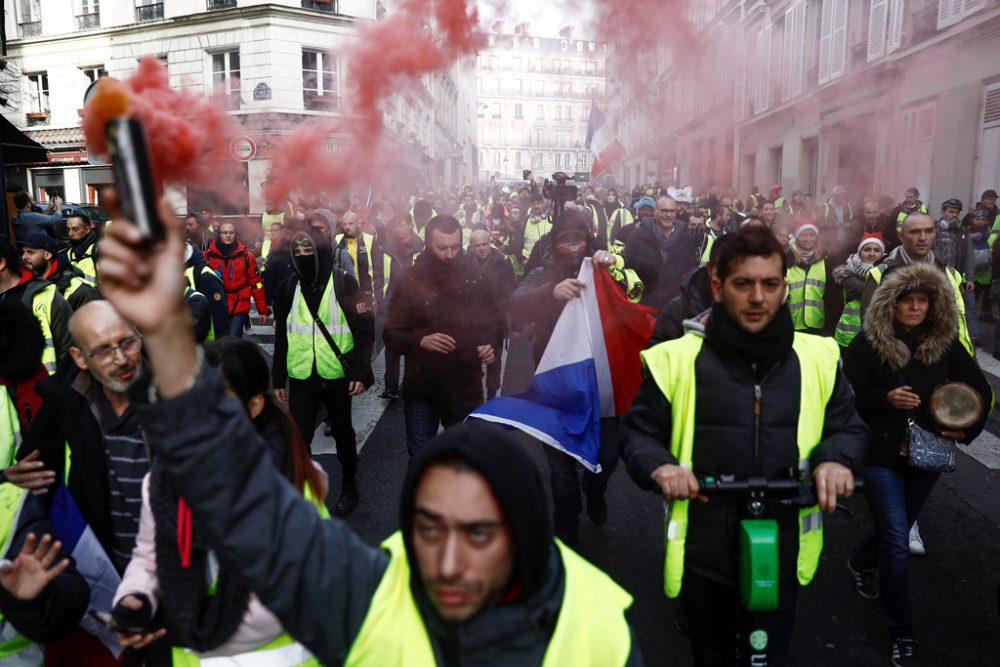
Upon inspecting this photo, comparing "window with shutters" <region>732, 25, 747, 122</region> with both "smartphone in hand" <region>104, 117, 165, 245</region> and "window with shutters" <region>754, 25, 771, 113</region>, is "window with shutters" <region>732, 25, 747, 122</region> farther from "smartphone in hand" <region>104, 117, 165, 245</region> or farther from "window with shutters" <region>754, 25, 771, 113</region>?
"smartphone in hand" <region>104, 117, 165, 245</region>

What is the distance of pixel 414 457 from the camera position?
208 cm

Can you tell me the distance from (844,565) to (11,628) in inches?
158

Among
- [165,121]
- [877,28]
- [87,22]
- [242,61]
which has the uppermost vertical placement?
[87,22]

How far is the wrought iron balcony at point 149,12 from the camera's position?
12.1 meters

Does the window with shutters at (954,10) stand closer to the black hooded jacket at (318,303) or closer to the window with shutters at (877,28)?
the window with shutters at (877,28)

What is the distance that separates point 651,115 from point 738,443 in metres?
24.6

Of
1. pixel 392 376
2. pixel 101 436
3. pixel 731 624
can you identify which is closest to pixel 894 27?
pixel 392 376

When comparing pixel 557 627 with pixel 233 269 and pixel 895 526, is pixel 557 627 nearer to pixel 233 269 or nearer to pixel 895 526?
pixel 895 526

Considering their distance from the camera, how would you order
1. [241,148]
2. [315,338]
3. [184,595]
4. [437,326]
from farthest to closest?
[241,148]
[315,338]
[437,326]
[184,595]

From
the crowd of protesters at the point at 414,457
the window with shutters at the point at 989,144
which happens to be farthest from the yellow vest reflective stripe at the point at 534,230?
the window with shutters at the point at 989,144

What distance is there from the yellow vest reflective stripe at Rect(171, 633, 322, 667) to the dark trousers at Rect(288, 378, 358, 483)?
3.13m

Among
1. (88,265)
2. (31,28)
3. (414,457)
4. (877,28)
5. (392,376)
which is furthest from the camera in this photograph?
(31,28)

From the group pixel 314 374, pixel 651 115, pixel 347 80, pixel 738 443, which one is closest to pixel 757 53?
pixel 651 115

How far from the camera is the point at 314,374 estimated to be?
16.7 feet
